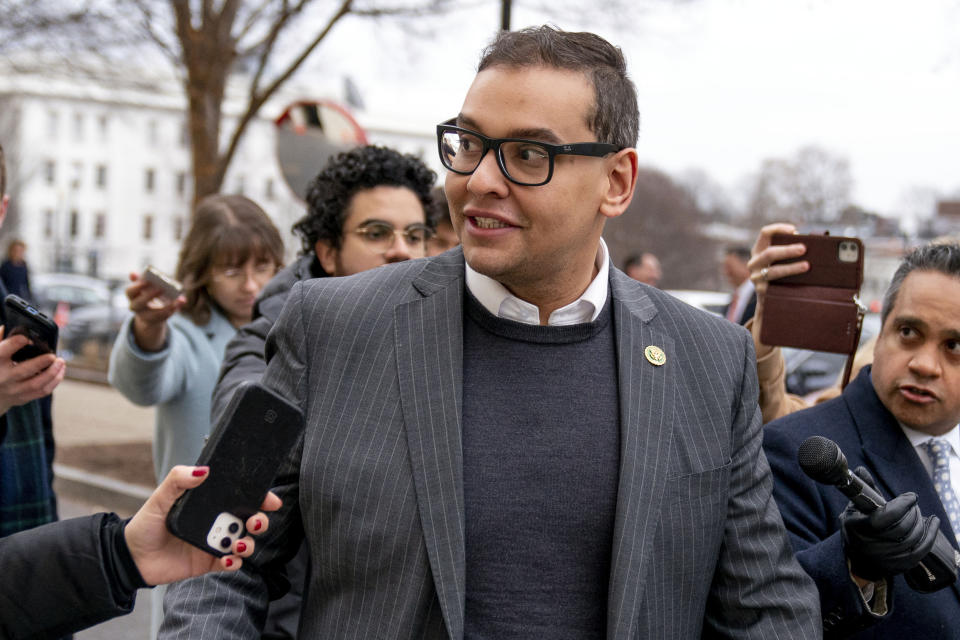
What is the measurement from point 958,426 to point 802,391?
619 centimetres

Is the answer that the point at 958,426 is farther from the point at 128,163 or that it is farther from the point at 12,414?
the point at 128,163

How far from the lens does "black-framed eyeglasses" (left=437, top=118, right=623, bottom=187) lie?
2193mm

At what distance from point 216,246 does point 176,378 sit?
571 millimetres

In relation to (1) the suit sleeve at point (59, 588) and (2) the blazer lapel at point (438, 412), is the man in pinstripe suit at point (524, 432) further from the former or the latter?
(1) the suit sleeve at point (59, 588)

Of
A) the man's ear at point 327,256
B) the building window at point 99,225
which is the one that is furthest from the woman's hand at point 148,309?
the building window at point 99,225

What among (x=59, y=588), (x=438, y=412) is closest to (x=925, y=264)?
(x=438, y=412)

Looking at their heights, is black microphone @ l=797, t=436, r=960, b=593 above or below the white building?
above

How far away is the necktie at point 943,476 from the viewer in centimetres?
280

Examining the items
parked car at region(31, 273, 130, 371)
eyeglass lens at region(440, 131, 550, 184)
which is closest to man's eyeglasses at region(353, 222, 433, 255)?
eyeglass lens at region(440, 131, 550, 184)

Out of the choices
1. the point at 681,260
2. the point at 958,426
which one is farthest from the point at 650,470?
the point at 681,260

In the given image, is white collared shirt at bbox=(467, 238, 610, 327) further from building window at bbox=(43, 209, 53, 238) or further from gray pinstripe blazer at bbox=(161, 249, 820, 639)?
building window at bbox=(43, 209, 53, 238)

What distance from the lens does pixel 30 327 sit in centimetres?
241

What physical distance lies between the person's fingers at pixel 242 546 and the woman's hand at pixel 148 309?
1.76 meters

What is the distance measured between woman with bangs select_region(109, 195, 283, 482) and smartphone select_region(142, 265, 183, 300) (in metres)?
0.08
